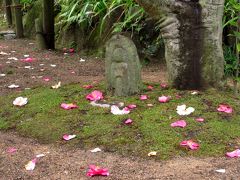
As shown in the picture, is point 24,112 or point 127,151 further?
point 24,112

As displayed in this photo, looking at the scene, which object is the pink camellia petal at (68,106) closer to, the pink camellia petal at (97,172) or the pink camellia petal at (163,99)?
the pink camellia petal at (163,99)

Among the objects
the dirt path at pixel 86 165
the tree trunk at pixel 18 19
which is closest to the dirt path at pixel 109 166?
the dirt path at pixel 86 165

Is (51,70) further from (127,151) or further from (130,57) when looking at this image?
(127,151)

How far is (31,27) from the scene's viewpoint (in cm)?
905

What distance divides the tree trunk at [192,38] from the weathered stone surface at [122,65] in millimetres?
349

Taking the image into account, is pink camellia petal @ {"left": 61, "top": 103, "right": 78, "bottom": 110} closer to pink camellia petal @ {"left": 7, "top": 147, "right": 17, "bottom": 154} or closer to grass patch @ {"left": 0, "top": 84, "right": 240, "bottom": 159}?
grass patch @ {"left": 0, "top": 84, "right": 240, "bottom": 159}

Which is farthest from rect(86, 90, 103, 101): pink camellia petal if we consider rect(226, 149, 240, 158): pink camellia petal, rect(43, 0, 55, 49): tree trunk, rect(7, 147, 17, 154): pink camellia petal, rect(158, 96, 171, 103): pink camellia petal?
rect(43, 0, 55, 49): tree trunk

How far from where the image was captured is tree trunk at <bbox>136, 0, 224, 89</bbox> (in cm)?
381

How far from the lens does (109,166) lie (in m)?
2.90

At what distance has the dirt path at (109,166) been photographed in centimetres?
276

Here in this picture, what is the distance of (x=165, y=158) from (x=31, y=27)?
22.0 ft

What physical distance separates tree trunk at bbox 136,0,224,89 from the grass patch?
16 centimetres

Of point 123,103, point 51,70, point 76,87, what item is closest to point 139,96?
point 123,103

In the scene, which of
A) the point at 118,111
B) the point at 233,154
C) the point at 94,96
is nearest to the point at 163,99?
the point at 118,111
